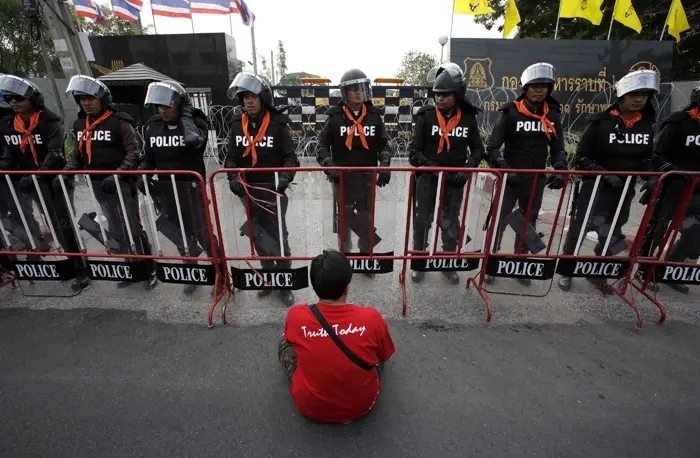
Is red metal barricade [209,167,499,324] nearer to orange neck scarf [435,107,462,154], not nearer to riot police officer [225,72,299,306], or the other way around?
riot police officer [225,72,299,306]

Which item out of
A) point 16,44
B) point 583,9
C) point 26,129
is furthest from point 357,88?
point 16,44

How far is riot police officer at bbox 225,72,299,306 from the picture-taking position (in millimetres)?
3373

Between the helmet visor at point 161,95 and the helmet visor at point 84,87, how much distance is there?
690mm

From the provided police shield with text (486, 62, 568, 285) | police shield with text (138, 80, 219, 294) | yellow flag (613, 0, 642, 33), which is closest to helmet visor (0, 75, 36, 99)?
police shield with text (138, 80, 219, 294)

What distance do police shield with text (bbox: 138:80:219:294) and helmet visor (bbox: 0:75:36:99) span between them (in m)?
1.37

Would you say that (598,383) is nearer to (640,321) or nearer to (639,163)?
(640,321)

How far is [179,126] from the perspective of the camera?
3592mm

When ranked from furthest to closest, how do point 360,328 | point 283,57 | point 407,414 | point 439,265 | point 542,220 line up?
point 283,57, point 542,220, point 439,265, point 407,414, point 360,328

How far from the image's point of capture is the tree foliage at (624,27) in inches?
507

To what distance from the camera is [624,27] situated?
13.9m

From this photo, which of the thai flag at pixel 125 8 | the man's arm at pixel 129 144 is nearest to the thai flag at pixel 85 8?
the thai flag at pixel 125 8

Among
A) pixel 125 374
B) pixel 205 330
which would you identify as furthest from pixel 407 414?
pixel 125 374

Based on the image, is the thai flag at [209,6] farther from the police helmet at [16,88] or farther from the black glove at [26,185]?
the black glove at [26,185]

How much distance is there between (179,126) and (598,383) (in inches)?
170
